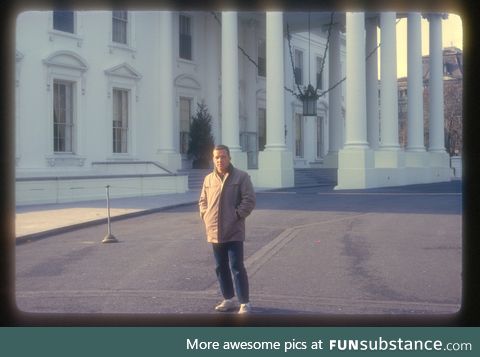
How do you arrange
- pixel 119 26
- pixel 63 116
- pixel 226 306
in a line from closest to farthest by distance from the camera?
pixel 226 306 < pixel 63 116 < pixel 119 26

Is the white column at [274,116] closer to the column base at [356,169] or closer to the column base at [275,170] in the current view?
the column base at [275,170]

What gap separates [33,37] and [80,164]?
4544 millimetres

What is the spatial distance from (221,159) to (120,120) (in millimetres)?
20444

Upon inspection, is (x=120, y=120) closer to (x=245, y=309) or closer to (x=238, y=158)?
(x=238, y=158)

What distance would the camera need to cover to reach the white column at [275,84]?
1103 inches

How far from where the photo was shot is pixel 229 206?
21.9ft

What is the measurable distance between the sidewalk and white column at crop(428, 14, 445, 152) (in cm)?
1728

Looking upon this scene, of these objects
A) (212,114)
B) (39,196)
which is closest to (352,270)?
(39,196)

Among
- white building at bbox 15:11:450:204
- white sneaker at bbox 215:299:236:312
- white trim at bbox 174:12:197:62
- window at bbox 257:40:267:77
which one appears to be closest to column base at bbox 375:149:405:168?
white building at bbox 15:11:450:204

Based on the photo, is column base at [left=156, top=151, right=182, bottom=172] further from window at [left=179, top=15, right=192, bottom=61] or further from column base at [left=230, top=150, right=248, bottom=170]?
window at [left=179, top=15, right=192, bottom=61]

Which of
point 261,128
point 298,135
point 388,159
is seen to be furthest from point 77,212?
point 298,135

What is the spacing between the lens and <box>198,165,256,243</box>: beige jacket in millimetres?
6656

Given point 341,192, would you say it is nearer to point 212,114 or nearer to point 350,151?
point 350,151
